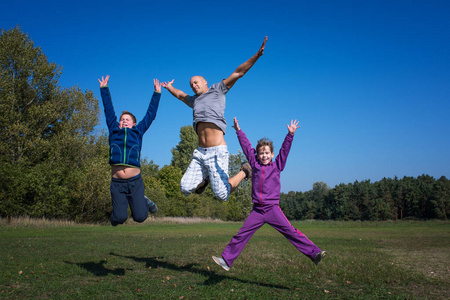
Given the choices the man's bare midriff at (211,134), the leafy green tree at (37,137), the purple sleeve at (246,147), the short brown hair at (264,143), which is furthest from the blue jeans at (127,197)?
the leafy green tree at (37,137)

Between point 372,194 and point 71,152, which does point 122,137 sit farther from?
point 372,194

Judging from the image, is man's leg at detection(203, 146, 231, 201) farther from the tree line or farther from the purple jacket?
the tree line

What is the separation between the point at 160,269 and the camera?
308 inches

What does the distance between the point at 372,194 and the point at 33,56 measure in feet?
212

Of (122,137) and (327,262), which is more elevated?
(122,137)

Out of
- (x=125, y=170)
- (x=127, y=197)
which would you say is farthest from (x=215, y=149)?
(x=127, y=197)

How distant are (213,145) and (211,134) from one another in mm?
217

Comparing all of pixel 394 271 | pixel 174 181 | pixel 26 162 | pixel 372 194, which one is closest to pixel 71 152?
pixel 26 162

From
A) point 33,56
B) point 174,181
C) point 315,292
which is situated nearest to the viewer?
point 315,292

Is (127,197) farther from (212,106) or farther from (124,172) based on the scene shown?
(212,106)

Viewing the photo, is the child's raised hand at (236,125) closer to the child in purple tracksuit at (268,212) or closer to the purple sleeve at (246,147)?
the purple sleeve at (246,147)

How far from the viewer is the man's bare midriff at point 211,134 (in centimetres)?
656

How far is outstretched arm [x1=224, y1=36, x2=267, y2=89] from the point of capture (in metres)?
6.18

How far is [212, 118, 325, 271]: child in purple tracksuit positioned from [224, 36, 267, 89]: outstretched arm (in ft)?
4.39
